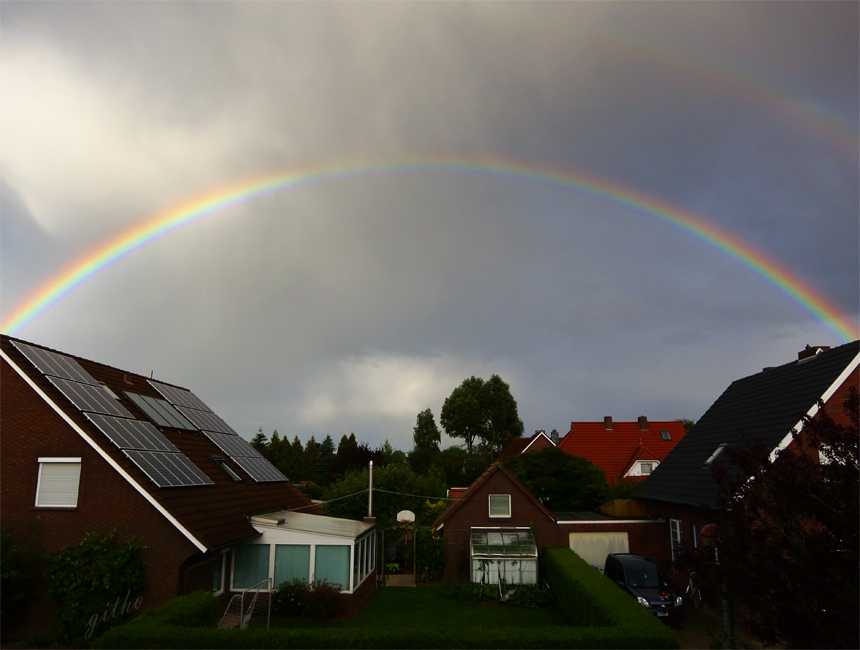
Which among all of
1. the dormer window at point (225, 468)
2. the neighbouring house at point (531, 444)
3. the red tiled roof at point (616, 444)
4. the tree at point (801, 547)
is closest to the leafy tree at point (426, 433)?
the neighbouring house at point (531, 444)

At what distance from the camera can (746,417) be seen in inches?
925

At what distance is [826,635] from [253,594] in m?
16.6

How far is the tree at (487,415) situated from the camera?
7762 cm

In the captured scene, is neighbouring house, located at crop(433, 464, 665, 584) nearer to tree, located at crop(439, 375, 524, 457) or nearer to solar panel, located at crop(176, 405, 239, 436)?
solar panel, located at crop(176, 405, 239, 436)

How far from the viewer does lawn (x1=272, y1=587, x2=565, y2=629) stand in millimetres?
17984

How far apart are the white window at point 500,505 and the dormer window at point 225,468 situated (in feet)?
35.3

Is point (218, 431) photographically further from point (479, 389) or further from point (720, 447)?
point (479, 389)

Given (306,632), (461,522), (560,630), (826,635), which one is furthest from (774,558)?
(461,522)

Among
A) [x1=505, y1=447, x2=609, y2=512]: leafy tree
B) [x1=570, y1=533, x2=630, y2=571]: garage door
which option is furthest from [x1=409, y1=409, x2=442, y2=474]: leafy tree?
[x1=570, y1=533, x2=630, y2=571]: garage door

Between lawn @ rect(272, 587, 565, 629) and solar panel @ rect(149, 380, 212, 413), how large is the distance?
1053 centimetres

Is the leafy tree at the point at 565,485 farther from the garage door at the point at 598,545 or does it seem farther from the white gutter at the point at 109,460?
the white gutter at the point at 109,460

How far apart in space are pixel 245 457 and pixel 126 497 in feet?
27.1

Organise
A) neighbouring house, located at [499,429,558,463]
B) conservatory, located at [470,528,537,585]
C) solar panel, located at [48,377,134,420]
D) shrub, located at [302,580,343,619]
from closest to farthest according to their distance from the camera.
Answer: solar panel, located at [48,377,134,420] < shrub, located at [302,580,343,619] < conservatory, located at [470,528,537,585] < neighbouring house, located at [499,429,558,463]

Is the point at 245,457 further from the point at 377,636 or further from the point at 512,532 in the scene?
the point at 377,636
